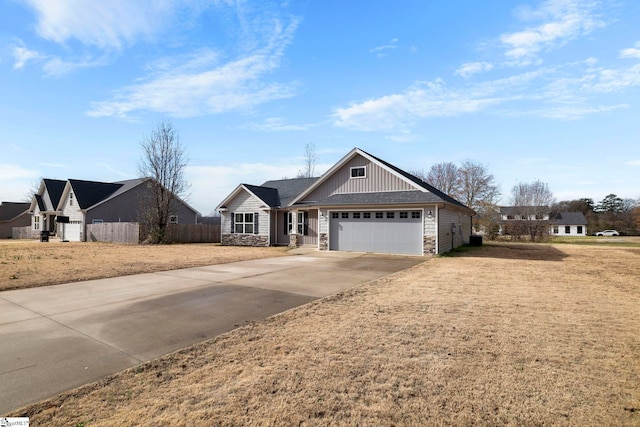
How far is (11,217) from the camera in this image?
Result: 46.8 m

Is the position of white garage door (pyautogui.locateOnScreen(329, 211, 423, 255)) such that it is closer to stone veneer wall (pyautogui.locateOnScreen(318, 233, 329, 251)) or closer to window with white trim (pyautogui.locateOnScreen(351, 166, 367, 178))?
stone veneer wall (pyautogui.locateOnScreen(318, 233, 329, 251))

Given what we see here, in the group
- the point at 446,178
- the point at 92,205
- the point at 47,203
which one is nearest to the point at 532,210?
the point at 446,178

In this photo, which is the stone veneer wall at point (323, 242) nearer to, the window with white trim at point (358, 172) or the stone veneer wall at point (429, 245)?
the window with white trim at point (358, 172)

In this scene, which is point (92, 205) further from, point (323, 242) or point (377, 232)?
point (377, 232)

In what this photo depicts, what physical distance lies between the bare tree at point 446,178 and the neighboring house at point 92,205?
2898 cm

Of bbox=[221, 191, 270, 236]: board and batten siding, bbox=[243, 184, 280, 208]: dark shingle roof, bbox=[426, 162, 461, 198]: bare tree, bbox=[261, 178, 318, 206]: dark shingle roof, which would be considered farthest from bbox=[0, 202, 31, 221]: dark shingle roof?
bbox=[426, 162, 461, 198]: bare tree

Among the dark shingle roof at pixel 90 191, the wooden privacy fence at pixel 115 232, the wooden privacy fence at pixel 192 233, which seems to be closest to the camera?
the wooden privacy fence at pixel 115 232

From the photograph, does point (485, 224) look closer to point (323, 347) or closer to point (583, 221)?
point (323, 347)

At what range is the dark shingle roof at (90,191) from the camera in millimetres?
32088

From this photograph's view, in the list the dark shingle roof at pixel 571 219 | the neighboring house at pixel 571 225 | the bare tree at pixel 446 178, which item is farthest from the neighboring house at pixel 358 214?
the dark shingle roof at pixel 571 219

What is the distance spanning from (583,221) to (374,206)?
218 ft

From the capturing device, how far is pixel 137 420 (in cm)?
293

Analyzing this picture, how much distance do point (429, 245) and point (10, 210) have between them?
5784cm

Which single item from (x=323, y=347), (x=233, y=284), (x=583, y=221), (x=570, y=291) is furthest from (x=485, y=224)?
(x=583, y=221)
